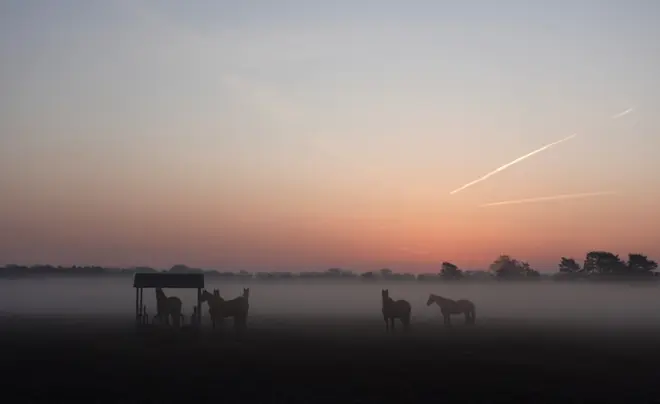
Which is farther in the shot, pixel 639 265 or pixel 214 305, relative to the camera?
pixel 639 265

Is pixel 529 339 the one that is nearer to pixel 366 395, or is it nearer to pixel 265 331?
pixel 265 331

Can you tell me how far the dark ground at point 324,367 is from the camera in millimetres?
19844

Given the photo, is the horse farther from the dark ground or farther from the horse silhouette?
the horse silhouette

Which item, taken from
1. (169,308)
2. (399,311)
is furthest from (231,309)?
→ (399,311)

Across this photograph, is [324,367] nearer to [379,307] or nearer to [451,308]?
[451,308]

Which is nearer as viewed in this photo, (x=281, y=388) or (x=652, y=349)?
(x=281, y=388)

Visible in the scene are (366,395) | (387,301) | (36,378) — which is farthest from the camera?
(387,301)

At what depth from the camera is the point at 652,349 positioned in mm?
32625

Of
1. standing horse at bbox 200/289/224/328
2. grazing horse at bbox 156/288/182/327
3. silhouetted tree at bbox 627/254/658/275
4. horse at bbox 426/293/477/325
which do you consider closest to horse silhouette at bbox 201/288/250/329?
standing horse at bbox 200/289/224/328

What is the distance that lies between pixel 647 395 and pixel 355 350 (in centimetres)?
1341

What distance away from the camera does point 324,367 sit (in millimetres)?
25203

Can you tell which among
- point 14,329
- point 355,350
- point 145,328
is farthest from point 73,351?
point 14,329

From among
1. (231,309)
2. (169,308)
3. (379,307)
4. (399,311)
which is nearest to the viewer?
(231,309)

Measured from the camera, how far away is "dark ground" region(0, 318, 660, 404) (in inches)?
781
